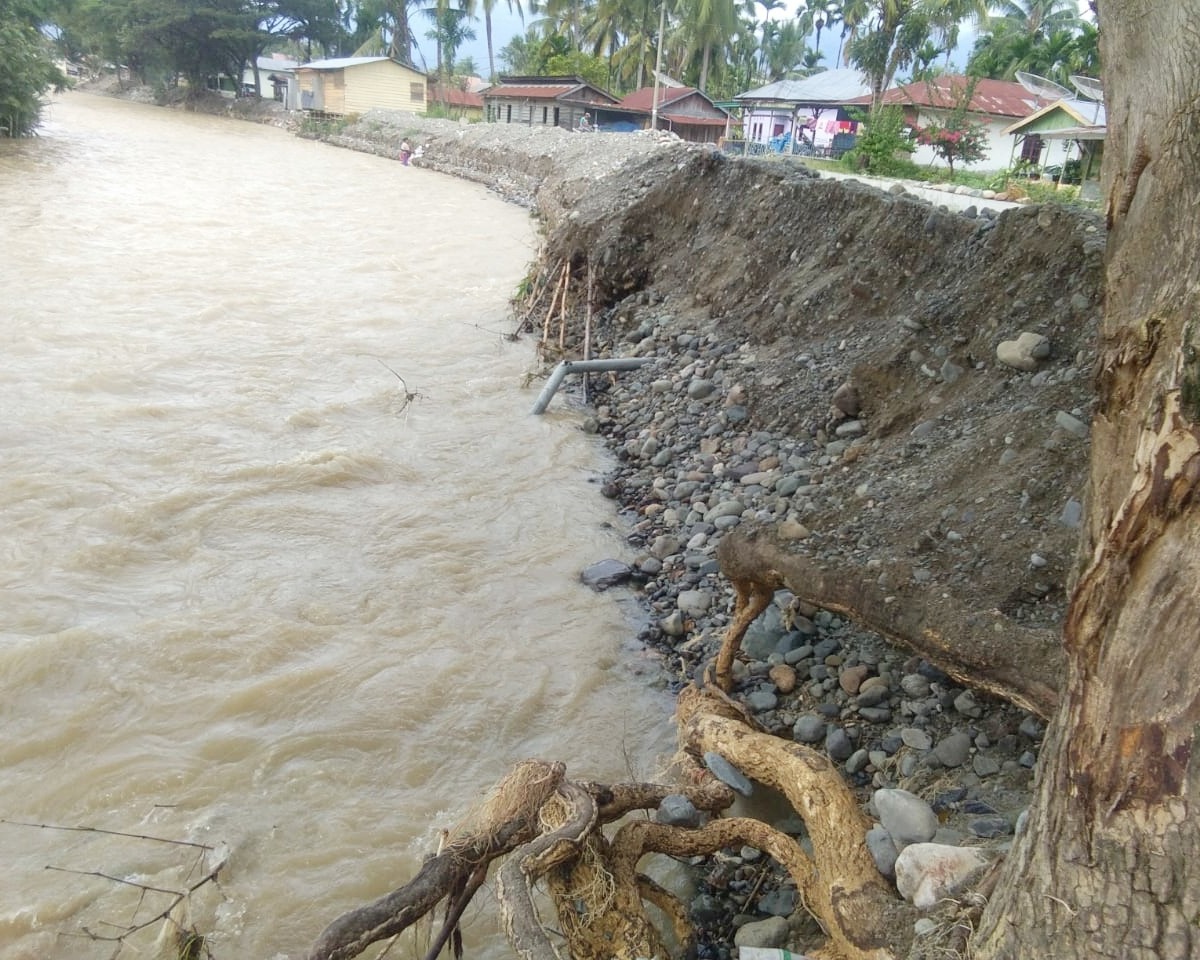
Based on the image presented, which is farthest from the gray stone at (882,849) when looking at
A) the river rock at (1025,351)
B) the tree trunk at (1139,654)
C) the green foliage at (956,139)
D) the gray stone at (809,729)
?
the green foliage at (956,139)

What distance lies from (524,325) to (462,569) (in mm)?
6200

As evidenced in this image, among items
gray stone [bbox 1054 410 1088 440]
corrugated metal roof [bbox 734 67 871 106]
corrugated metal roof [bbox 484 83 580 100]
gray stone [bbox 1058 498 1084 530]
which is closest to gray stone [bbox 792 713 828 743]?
gray stone [bbox 1058 498 1084 530]

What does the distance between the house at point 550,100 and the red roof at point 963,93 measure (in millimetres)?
12596

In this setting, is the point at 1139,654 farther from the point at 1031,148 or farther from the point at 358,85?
the point at 358,85

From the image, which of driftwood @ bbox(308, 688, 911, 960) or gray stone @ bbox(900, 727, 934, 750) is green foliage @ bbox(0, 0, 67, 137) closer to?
driftwood @ bbox(308, 688, 911, 960)

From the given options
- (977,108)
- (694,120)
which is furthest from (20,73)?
(977,108)

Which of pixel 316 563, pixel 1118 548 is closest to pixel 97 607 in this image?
pixel 316 563

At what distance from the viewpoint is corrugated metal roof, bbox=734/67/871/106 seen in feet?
121

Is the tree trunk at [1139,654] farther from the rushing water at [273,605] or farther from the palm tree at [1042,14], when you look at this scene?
the palm tree at [1042,14]

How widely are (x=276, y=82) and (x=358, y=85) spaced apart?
53.5 ft

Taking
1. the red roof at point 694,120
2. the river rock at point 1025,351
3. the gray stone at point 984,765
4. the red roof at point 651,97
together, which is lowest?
the gray stone at point 984,765

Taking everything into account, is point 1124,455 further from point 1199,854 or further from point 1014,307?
point 1014,307

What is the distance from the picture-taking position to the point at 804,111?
1491 inches

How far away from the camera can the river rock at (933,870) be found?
2605 mm
